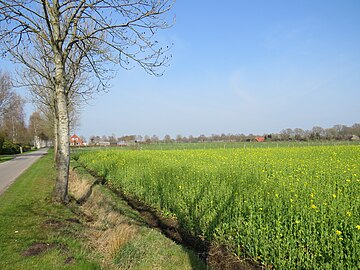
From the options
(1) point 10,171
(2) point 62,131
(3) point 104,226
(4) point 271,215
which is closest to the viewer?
(4) point 271,215

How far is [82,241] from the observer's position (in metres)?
5.64

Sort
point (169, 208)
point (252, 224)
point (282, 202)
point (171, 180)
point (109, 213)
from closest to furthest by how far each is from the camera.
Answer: point (252, 224), point (282, 202), point (109, 213), point (169, 208), point (171, 180)

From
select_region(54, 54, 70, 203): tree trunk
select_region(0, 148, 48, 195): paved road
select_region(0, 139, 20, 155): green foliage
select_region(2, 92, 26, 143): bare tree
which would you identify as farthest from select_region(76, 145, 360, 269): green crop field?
select_region(2, 92, 26, 143): bare tree

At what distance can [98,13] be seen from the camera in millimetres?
8719

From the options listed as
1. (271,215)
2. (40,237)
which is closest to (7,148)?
(40,237)

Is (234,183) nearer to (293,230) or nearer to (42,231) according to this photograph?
(293,230)

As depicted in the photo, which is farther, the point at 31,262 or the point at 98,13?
the point at 98,13

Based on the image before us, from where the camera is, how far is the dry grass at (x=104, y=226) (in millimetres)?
5123

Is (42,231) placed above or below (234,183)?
below

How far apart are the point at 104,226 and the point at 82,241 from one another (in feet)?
3.54

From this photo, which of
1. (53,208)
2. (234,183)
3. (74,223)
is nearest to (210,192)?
(234,183)

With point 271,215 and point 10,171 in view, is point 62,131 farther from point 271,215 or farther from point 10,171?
point 10,171

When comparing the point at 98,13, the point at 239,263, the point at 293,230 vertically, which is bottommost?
the point at 239,263

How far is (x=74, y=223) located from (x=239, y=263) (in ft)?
13.6
